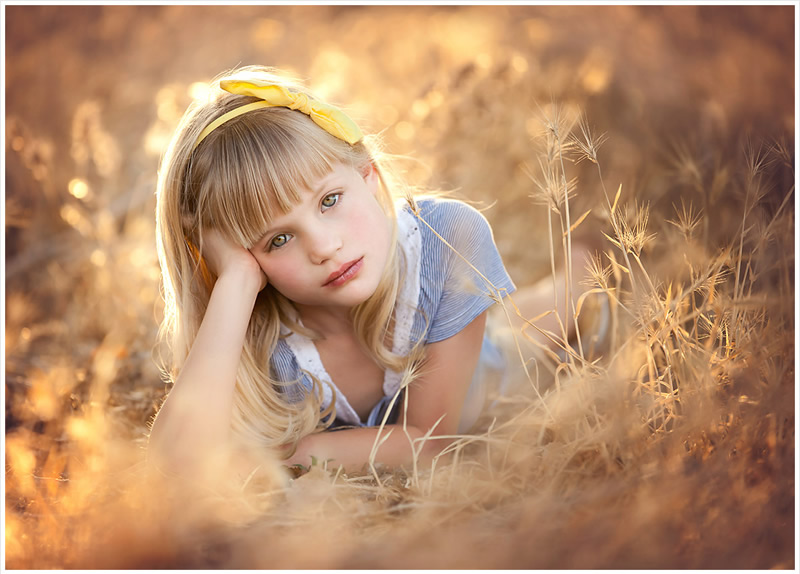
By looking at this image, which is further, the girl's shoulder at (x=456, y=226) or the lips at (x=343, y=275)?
the girl's shoulder at (x=456, y=226)

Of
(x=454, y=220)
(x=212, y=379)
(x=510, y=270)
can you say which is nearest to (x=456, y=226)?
(x=454, y=220)

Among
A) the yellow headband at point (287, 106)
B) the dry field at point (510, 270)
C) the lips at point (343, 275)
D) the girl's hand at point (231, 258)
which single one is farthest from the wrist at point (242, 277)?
the dry field at point (510, 270)

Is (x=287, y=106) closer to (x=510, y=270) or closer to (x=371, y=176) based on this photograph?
(x=371, y=176)

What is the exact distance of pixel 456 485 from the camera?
1.04m

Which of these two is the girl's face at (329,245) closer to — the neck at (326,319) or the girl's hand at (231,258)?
the girl's hand at (231,258)

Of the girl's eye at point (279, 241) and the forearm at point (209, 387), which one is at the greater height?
the girl's eye at point (279, 241)

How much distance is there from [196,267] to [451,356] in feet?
1.86

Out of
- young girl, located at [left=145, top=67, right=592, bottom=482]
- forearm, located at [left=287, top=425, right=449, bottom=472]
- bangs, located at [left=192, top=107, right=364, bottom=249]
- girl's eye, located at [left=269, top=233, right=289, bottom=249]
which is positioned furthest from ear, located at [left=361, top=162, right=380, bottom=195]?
forearm, located at [left=287, top=425, right=449, bottom=472]

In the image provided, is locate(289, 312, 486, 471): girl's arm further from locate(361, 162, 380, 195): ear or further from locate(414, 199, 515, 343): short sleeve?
locate(361, 162, 380, 195): ear

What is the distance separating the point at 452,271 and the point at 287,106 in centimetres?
49

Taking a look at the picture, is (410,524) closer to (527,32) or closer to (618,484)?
(618,484)

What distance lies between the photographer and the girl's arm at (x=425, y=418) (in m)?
1.33

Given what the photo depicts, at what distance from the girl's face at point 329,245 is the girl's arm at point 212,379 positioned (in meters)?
0.06

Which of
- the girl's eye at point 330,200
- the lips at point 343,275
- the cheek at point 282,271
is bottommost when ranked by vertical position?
the lips at point 343,275
